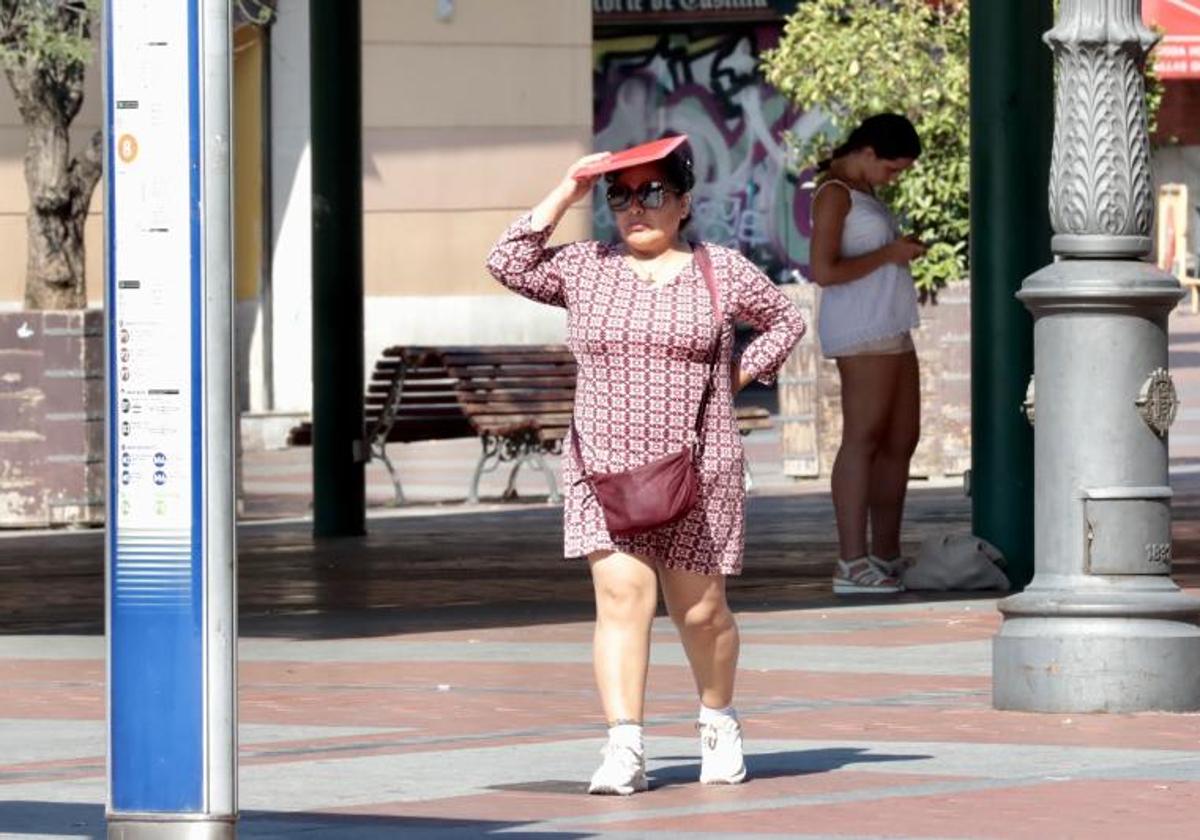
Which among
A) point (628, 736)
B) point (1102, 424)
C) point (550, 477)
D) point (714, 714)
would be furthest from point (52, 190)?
point (628, 736)

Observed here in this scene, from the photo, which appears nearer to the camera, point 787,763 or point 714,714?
point 714,714

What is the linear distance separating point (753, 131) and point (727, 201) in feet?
2.73

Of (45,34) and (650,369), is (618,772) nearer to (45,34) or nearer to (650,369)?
(650,369)

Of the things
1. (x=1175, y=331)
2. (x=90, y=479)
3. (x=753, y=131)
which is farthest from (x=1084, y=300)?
(x=1175, y=331)

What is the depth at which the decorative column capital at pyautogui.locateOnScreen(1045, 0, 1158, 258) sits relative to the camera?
32.4 feet

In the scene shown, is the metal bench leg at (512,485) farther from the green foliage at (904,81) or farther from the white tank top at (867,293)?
the white tank top at (867,293)

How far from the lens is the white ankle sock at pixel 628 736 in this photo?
325 inches

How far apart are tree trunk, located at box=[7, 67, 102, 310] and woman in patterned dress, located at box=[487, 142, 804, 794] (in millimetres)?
14260

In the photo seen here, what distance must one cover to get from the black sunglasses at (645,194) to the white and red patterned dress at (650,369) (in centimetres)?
14

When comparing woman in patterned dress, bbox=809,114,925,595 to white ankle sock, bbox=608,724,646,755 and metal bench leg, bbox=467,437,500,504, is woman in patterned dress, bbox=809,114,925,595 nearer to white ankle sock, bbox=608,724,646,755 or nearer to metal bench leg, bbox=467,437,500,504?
white ankle sock, bbox=608,724,646,755

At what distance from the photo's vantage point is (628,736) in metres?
8.27

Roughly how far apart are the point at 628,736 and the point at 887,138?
5534 millimetres

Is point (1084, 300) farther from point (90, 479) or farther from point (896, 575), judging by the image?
point (90, 479)

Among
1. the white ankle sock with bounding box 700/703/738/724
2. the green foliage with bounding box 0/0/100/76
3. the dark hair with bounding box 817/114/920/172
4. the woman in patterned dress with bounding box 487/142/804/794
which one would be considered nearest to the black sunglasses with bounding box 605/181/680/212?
the woman in patterned dress with bounding box 487/142/804/794
